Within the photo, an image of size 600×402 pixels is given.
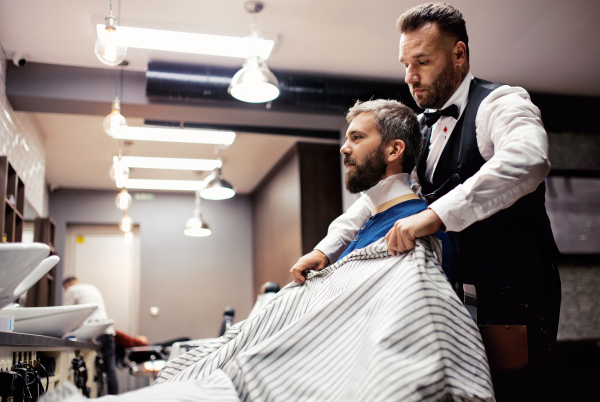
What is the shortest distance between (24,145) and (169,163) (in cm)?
205

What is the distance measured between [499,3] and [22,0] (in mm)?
3383

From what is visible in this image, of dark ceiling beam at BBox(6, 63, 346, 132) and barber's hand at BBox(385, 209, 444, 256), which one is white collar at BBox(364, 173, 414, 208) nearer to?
barber's hand at BBox(385, 209, 444, 256)

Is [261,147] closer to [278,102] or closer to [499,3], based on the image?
[278,102]

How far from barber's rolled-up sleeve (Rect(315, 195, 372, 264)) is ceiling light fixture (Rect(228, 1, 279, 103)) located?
162cm

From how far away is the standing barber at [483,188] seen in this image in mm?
1251

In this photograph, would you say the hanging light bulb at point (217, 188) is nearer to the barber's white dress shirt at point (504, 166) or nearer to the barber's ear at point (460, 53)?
the barber's ear at point (460, 53)

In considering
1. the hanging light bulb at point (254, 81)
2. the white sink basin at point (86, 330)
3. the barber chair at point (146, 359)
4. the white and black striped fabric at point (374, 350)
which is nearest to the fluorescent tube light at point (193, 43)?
the hanging light bulb at point (254, 81)

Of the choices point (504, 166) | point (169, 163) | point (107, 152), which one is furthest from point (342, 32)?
point (107, 152)

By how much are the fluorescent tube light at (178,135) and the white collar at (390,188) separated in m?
3.97

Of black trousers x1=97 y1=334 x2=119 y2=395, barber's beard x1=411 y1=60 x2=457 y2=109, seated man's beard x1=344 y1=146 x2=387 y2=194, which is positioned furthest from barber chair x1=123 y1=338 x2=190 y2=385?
barber's beard x1=411 y1=60 x2=457 y2=109

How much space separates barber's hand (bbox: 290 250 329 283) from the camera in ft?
5.45

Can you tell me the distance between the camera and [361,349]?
112cm

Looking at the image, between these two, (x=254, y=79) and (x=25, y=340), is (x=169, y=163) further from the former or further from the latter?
(x=25, y=340)

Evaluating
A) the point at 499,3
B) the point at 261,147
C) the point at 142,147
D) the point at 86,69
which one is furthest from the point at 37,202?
the point at 499,3
